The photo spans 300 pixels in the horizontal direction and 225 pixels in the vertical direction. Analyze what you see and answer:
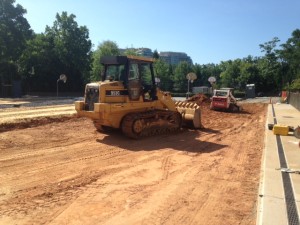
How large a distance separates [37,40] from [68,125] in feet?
114

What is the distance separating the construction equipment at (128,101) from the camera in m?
11.7

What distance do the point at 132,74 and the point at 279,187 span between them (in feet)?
22.7

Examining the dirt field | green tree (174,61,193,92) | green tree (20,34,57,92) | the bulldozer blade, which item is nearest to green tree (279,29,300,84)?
green tree (174,61,193,92)

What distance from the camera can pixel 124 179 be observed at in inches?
292

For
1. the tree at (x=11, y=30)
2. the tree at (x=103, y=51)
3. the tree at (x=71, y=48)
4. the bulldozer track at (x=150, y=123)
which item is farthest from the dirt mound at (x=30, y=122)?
the tree at (x=103, y=51)

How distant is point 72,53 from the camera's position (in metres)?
47.2

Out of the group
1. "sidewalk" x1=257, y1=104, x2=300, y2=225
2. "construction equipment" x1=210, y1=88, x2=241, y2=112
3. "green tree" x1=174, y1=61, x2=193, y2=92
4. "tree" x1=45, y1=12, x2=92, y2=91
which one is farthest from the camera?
"green tree" x1=174, y1=61, x2=193, y2=92

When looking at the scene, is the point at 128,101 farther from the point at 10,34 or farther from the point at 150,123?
the point at 10,34

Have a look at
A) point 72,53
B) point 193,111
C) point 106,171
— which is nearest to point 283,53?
point 72,53

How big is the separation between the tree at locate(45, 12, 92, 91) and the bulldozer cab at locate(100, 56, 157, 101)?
3551 cm

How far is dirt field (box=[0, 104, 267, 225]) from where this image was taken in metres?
5.58

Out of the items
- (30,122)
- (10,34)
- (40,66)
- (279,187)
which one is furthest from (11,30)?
(279,187)

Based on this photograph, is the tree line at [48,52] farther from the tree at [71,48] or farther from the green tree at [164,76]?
the green tree at [164,76]

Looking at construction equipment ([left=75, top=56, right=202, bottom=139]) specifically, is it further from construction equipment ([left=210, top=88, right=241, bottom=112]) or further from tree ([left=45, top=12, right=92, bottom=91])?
tree ([left=45, top=12, right=92, bottom=91])
